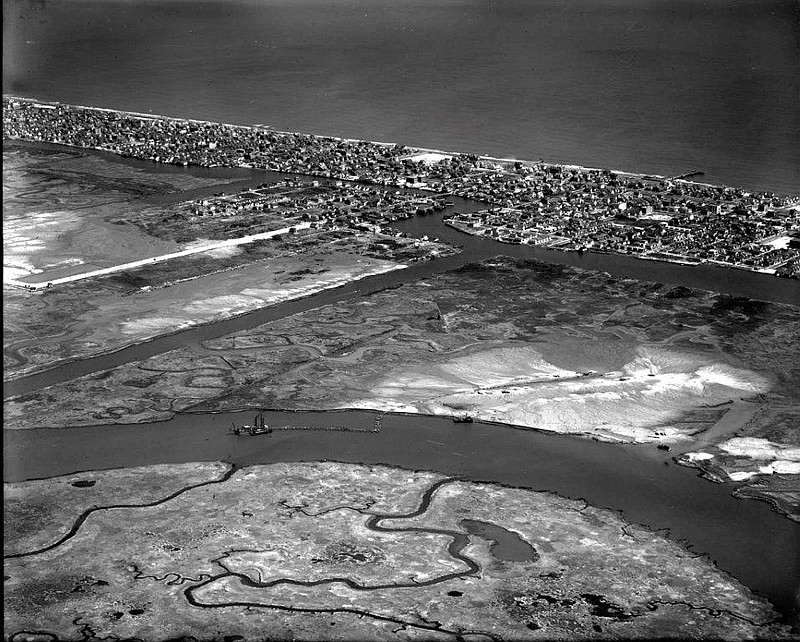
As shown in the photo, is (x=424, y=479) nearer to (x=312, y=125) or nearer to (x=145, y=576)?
(x=145, y=576)

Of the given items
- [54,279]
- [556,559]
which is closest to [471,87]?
[54,279]

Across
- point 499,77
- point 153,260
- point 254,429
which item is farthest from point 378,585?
point 499,77

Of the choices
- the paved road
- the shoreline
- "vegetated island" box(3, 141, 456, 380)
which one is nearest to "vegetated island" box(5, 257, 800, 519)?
"vegetated island" box(3, 141, 456, 380)

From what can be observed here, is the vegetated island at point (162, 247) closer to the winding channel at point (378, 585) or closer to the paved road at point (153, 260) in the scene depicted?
the paved road at point (153, 260)

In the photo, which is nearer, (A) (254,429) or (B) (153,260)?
(A) (254,429)

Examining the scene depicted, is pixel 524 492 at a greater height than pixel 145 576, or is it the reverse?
pixel 524 492

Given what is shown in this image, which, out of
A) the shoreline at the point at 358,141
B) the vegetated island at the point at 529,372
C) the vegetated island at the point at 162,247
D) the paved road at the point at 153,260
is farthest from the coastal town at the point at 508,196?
the vegetated island at the point at 529,372

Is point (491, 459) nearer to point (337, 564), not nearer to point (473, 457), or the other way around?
point (473, 457)
